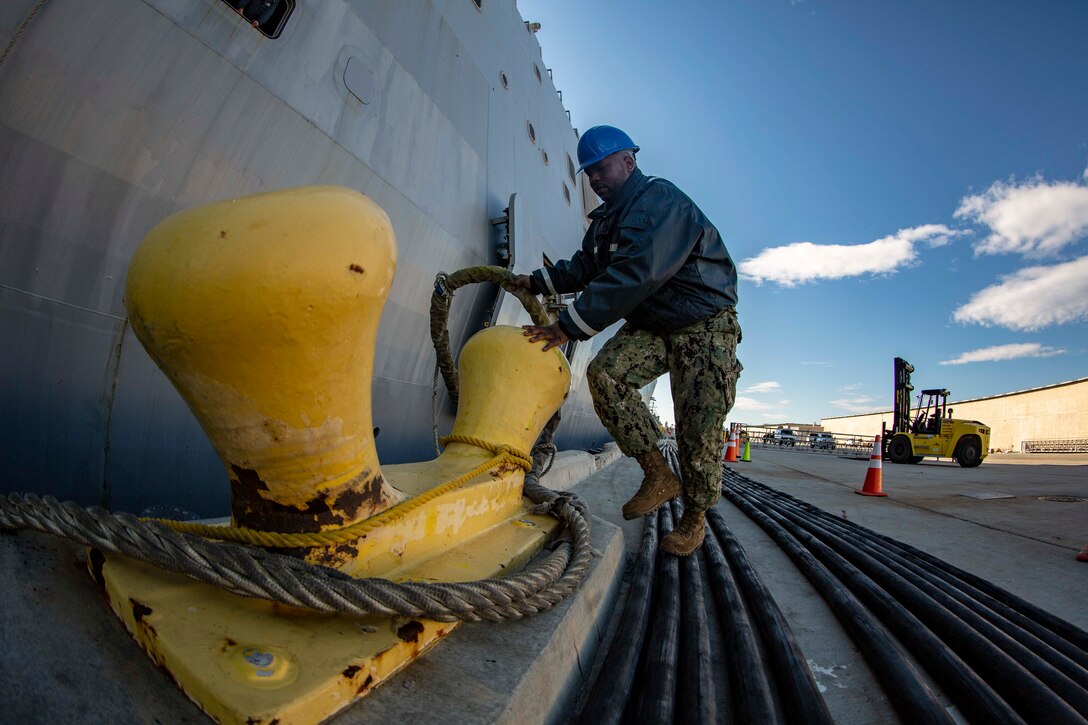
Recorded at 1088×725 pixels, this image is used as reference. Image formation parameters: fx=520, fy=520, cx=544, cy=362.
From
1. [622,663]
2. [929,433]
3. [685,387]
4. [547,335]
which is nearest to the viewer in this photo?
[622,663]

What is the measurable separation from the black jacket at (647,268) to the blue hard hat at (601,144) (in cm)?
16

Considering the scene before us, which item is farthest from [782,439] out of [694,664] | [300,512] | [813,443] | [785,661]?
[300,512]

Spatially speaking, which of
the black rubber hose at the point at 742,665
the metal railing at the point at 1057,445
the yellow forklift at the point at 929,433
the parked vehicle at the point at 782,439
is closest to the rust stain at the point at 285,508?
the black rubber hose at the point at 742,665

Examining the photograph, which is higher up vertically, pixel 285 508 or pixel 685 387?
pixel 685 387

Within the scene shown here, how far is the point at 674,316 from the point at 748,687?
1461 mm

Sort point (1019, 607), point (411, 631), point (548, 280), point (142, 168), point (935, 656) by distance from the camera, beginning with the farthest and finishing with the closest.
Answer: point (548, 280), point (142, 168), point (1019, 607), point (935, 656), point (411, 631)

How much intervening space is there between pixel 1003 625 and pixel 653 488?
1176 millimetres

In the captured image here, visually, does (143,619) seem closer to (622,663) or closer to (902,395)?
(622,663)

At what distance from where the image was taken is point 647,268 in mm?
1968

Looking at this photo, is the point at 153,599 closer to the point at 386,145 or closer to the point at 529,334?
the point at 529,334

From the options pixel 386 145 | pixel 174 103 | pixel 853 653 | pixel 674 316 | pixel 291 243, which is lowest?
pixel 853 653

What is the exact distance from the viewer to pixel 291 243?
77 cm

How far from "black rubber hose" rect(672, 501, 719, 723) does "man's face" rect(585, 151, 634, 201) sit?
5.82 ft

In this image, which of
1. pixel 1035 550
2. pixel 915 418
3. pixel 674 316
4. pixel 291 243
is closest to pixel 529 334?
pixel 674 316
